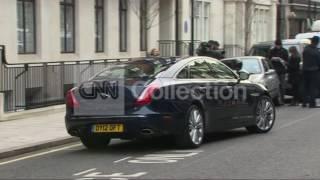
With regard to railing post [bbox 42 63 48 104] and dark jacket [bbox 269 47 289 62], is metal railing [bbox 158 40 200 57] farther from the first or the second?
railing post [bbox 42 63 48 104]

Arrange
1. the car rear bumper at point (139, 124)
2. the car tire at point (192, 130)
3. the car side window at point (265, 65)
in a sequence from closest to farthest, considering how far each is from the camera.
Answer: the car rear bumper at point (139, 124) < the car tire at point (192, 130) < the car side window at point (265, 65)

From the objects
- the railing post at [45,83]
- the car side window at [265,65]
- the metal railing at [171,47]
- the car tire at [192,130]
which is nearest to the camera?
the car tire at [192,130]

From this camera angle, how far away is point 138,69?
37.4 ft

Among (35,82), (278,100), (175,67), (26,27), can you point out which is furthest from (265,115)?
(26,27)

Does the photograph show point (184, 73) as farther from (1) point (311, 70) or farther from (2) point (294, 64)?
(2) point (294, 64)

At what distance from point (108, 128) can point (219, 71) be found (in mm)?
2606

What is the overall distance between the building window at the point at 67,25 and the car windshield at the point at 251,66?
20.1ft

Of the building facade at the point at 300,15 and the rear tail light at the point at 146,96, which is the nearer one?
the rear tail light at the point at 146,96

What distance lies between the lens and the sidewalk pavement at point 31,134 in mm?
11625

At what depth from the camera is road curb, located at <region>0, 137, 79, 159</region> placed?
36.5 ft

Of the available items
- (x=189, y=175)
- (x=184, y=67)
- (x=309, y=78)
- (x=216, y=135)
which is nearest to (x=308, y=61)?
(x=309, y=78)

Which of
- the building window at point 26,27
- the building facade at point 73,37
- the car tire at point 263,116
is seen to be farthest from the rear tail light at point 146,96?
the building window at point 26,27

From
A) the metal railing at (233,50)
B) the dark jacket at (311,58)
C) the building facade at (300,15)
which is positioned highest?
the building facade at (300,15)

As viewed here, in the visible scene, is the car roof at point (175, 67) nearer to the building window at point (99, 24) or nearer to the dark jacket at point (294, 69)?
the dark jacket at point (294, 69)
